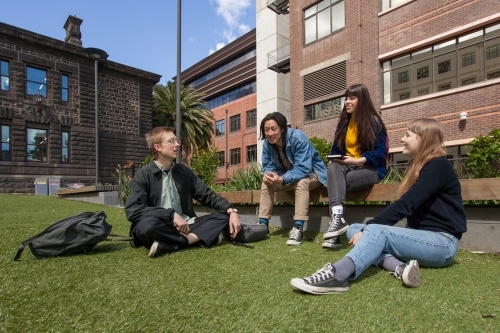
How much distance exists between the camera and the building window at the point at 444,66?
38.5 feet

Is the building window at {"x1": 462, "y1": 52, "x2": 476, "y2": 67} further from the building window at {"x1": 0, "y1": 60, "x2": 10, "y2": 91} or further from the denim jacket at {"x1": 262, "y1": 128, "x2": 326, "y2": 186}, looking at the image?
the building window at {"x1": 0, "y1": 60, "x2": 10, "y2": 91}

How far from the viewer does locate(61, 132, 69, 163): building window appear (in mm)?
20312

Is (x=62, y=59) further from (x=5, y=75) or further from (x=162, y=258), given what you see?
(x=162, y=258)

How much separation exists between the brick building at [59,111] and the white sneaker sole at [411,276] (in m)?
21.3

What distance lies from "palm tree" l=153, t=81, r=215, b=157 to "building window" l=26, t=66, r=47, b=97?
1034 cm

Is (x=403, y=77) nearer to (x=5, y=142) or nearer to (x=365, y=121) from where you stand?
(x=365, y=121)

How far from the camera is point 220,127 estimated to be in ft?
126

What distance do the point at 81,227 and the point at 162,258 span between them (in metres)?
0.85

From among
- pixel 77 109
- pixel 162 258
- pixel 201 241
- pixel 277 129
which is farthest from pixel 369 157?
pixel 77 109

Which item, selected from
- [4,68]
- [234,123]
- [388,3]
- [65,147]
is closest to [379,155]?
[388,3]

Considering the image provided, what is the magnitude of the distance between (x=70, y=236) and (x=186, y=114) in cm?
2856

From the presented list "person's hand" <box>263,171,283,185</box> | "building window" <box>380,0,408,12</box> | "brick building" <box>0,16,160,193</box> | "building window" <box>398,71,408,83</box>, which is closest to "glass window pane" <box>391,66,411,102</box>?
"building window" <box>398,71,408,83</box>

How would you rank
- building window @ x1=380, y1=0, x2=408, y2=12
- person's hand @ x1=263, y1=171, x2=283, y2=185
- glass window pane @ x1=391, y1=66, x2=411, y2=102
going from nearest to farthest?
1. person's hand @ x1=263, y1=171, x2=283, y2=185
2. glass window pane @ x1=391, y1=66, x2=411, y2=102
3. building window @ x1=380, y1=0, x2=408, y2=12

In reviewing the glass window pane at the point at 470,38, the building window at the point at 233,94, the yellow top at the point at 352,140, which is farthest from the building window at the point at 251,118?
the yellow top at the point at 352,140
